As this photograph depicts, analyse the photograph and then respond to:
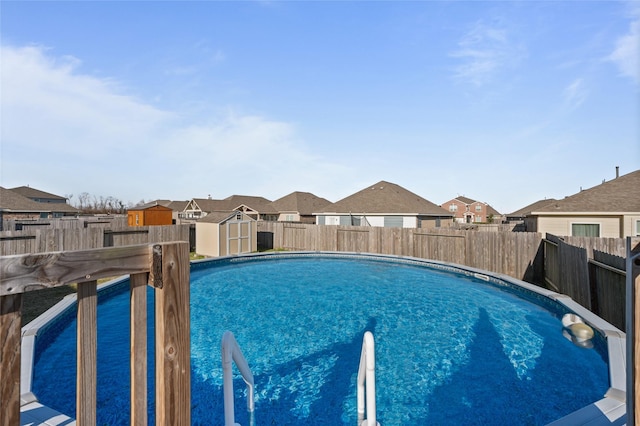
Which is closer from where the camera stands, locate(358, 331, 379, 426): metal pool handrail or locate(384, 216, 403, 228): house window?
locate(358, 331, 379, 426): metal pool handrail

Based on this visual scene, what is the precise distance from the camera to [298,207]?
37.9 metres

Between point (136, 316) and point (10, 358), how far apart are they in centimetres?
38

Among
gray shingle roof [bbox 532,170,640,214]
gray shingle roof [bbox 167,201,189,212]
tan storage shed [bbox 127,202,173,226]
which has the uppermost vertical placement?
gray shingle roof [bbox 167,201,189,212]

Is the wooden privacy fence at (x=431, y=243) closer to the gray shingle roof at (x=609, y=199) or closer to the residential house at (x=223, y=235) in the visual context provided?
the residential house at (x=223, y=235)

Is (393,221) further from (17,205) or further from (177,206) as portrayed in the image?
(177,206)

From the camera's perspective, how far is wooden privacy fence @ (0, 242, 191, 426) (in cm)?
116

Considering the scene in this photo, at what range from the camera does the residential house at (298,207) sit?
123ft

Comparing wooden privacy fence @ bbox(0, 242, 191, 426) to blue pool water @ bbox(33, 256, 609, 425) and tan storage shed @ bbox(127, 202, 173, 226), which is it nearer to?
blue pool water @ bbox(33, 256, 609, 425)

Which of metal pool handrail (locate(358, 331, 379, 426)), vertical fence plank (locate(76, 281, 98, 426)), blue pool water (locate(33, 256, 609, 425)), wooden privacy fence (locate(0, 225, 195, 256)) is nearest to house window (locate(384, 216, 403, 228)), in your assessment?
blue pool water (locate(33, 256, 609, 425))

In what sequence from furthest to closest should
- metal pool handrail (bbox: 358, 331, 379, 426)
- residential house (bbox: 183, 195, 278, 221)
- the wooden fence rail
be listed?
residential house (bbox: 183, 195, 278, 221) → the wooden fence rail → metal pool handrail (bbox: 358, 331, 379, 426)

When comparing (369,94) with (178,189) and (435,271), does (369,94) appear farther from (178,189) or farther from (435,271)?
(178,189)

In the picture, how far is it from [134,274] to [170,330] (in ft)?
0.91

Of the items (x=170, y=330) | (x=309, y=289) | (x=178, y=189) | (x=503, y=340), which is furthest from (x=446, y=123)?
(x=178, y=189)

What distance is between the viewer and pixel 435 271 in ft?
48.2
